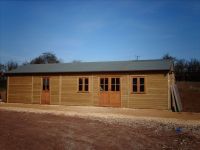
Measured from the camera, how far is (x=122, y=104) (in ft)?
57.6

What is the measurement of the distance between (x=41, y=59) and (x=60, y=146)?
53.0 metres

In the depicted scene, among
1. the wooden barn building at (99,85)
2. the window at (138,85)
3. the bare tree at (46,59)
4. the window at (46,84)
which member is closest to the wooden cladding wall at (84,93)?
the wooden barn building at (99,85)

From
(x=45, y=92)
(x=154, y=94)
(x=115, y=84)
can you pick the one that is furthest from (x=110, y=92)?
(x=45, y=92)

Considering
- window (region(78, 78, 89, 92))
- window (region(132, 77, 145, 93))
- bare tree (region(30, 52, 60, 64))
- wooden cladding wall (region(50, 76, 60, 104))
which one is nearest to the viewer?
window (region(132, 77, 145, 93))

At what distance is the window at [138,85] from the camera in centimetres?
1711

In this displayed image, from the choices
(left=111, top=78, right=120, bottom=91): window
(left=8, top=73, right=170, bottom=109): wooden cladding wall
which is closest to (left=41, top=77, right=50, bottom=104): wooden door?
(left=8, top=73, right=170, bottom=109): wooden cladding wall

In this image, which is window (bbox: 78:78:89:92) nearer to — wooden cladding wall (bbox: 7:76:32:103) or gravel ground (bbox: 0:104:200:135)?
gravel ground (bbox: 0:104:200:135)

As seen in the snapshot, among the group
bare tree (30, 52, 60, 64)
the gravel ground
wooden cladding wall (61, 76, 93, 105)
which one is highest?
bare tree (30, 52, 60, 64)

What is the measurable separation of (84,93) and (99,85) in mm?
1423

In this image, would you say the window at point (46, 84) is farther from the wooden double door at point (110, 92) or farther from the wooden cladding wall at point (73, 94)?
the wooden double door at point (110, 92)

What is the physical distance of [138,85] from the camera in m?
17.2

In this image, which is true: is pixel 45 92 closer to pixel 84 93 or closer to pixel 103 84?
pixel 84 93

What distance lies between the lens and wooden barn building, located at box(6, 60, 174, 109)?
16734 mm

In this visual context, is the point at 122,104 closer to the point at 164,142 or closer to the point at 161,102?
the point at 161,102
